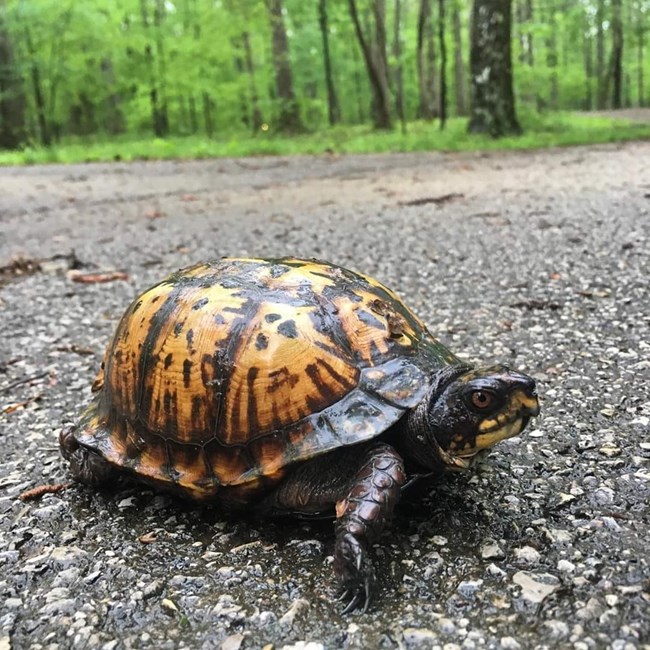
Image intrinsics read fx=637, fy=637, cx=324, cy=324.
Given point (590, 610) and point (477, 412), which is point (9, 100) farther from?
point (590, 610)

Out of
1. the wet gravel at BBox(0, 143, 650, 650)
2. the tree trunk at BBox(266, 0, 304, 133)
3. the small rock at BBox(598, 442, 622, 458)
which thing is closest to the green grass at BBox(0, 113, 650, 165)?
the tree trunk at BBox(266, 0, 304, 133)

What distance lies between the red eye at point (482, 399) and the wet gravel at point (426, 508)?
33 cm

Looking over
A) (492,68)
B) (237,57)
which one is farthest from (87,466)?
(237,57)

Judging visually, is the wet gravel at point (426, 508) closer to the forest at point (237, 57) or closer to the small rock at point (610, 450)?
the small rock at point (610, 450)

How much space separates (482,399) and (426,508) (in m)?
0.37

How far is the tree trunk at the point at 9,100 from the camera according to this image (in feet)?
58.9

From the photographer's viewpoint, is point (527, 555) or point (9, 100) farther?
point (9, 100)

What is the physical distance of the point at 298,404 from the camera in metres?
1.63

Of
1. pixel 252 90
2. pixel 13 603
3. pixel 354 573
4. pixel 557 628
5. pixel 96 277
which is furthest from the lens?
pixel 252 90

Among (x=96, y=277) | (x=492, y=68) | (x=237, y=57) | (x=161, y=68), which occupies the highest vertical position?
(x=237, y=57)

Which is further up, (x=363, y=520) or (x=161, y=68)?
(x=161, y=68)

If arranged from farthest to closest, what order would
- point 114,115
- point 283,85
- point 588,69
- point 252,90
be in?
1. point 588,69
2. point 114,115
3. point 252,90
4. point 283,85

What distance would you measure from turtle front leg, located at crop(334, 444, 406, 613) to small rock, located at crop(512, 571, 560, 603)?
1.03 feet

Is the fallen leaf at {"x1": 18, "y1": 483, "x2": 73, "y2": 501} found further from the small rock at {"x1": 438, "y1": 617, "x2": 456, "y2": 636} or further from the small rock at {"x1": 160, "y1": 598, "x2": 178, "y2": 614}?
the small rock at {"x1": 438, "y1": 617, "x2": 456, "y2": 636}
